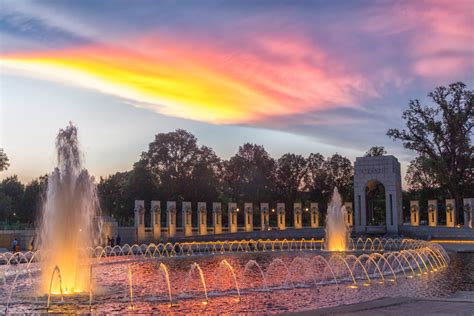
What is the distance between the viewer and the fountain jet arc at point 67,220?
16141mm

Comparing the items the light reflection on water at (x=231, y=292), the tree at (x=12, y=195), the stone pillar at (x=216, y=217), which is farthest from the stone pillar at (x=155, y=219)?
the tree at (x=12, y=195)

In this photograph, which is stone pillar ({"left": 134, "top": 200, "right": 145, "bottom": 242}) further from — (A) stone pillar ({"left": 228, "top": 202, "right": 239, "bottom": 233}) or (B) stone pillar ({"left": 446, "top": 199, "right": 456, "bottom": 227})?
(B) stone pillar ({"left": 446, "top": 199, "right": 456, "bottom": 227})

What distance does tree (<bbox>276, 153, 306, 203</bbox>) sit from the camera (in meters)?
81.4

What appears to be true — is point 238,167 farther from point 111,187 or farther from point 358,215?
point 358,215

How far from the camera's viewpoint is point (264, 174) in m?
81.1

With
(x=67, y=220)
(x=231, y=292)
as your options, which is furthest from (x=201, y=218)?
(x=231, y=292)

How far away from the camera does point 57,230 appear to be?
644 inches

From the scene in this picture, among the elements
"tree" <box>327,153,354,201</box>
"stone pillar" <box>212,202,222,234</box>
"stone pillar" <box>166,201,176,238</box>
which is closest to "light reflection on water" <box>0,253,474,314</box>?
"stone pillar" <box>166,201,176,238</box>

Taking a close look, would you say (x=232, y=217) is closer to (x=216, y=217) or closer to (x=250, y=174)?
(x=216, y=217)

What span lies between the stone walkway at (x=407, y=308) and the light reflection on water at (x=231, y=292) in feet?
5.89

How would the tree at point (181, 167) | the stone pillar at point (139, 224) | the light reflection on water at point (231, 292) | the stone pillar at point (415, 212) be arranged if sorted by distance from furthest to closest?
the tree at point (181, 167) < the stone pillar at point (415, 212) < the stone pillar at point (139, 224) < the light reflection on water at point (231, 292)

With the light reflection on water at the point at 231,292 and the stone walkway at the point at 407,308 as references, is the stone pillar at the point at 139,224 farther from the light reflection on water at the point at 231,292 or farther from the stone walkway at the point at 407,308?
the stone walkway at the point at 407,308

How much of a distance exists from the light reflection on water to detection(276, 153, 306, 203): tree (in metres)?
59.3

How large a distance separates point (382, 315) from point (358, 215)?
47891 millimetres
